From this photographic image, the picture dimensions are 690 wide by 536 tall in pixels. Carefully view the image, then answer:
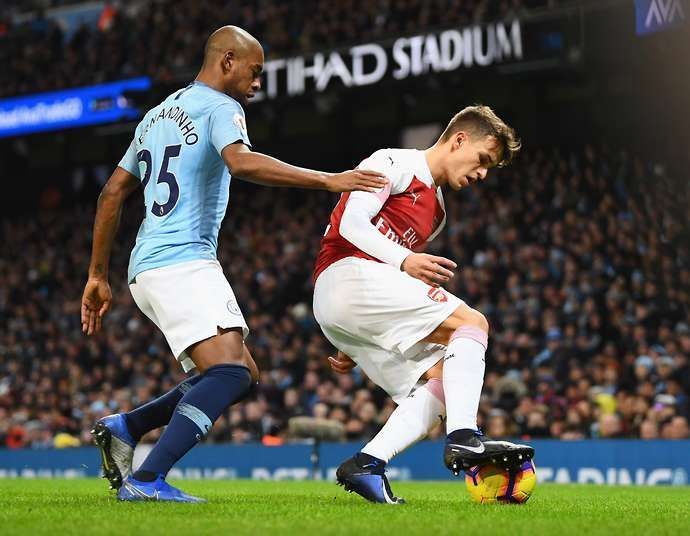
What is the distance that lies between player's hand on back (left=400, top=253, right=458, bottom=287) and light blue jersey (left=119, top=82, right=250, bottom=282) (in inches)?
34.4

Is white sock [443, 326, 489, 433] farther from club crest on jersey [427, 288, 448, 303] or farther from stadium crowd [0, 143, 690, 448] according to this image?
stadium crowd [0, 143, 690, 448]

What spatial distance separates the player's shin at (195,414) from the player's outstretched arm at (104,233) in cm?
88

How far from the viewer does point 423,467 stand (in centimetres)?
1288

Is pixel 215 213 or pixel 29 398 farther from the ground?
pixel 215 213

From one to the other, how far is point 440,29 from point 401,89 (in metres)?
1.40

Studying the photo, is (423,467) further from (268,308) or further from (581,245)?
(268,308)

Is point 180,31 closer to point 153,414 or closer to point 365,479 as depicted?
point 153,414

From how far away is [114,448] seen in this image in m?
5.12

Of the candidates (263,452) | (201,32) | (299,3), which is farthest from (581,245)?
(201,32)

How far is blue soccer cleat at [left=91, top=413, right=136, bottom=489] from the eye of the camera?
5078 mm

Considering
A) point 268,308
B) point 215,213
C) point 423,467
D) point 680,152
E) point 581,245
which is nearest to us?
point 215,213

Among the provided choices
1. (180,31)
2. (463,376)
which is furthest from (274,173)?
(180,31)

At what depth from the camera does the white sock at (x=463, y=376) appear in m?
4.94

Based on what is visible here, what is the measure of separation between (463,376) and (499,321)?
10384 mm
